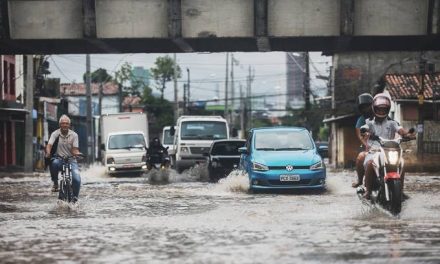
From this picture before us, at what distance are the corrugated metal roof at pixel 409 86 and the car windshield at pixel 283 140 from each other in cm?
1910

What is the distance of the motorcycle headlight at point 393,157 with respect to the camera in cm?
1133

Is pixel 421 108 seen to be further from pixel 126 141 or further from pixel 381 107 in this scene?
pixel 381 107

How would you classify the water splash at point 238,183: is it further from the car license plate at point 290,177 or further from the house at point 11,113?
the house at point 11,113

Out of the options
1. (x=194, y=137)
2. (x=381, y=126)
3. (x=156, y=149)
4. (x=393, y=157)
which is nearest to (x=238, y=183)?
(x=381, y=126)

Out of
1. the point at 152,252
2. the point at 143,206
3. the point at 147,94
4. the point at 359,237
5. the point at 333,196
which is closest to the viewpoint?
the point at 152,252

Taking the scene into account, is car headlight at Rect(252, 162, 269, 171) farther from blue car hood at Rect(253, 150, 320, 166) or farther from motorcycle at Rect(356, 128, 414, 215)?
motorcycle at Rect(356, 128, 414, 215)

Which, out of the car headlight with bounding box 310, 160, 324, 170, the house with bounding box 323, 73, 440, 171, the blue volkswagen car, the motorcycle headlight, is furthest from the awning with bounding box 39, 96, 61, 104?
the motorcycle headlight

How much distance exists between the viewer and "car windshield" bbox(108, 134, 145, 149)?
1346 inches

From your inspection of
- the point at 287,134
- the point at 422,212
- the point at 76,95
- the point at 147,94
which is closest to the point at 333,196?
the point at 287,134

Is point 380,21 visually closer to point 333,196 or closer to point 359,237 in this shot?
point 333,196

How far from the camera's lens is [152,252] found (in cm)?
824

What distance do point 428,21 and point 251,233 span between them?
11.8 metres

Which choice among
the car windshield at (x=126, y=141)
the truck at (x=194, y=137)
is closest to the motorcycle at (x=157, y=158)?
the truck at (x=194, y=137)

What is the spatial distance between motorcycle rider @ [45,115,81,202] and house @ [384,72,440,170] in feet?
80.7
